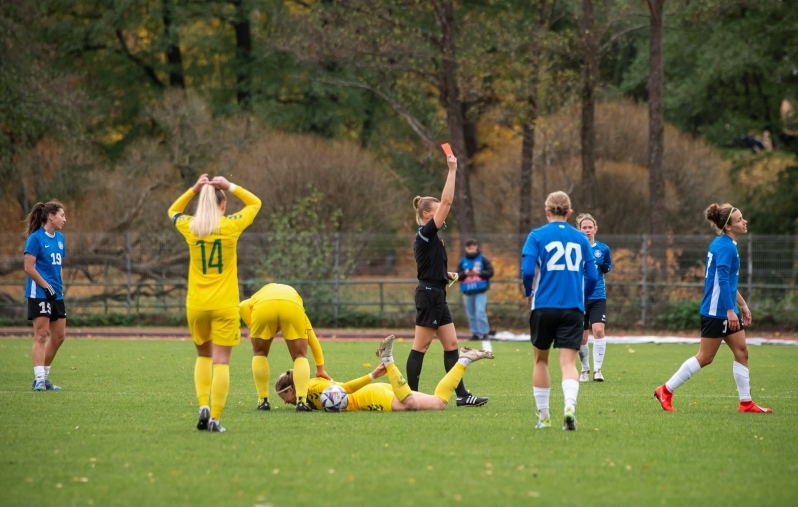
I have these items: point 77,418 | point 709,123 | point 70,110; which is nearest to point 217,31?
point 70,110

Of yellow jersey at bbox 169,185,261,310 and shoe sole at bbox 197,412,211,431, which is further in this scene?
shoe sole at bbox 197,412,211,431

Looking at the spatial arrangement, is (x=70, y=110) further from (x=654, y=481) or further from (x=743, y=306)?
(x=654, y=481)

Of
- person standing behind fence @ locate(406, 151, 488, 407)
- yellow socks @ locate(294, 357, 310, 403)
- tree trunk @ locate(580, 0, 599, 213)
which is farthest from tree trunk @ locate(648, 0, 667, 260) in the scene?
yellow socks @ locate(294, 357, 310, 403)

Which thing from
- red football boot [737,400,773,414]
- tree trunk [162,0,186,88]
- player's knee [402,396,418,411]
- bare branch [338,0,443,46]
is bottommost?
red football boot [737,400,773,414]

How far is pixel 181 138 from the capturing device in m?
34.9

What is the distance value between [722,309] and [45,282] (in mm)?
7658

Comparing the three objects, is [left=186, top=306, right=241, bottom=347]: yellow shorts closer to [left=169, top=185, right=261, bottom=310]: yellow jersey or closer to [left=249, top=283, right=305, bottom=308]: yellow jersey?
[left=169, top=185, right=261, bottom=310]: yellow jersey

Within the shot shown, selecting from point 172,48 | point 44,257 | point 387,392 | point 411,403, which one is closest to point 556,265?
point 411,403

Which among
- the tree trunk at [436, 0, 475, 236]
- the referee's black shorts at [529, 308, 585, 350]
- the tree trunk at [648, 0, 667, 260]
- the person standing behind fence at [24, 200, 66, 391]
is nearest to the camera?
the referee's black shorts at [529, 308, 585, 350]

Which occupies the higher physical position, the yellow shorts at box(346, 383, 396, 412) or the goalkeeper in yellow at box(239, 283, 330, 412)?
the goalkeeper in yellow at box(239, 283, 330, 412)

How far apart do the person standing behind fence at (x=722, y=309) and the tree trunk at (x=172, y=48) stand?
105 ft

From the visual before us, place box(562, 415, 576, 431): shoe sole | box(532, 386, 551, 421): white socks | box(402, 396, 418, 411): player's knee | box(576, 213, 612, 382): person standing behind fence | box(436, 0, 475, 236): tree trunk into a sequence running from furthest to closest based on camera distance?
box(436, 0, 475, 236): tree trunk, box(576, 213, 612, 382): person standing behind fence, box(402, 396, 418, 411): player's knee, box(532, 386, 551, 421): white socks, box(562, 415, 576, 431): shoe sole

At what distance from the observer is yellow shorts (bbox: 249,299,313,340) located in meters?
9.62

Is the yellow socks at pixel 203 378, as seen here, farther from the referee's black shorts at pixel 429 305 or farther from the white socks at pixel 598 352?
the white socks at pixel 598 352
